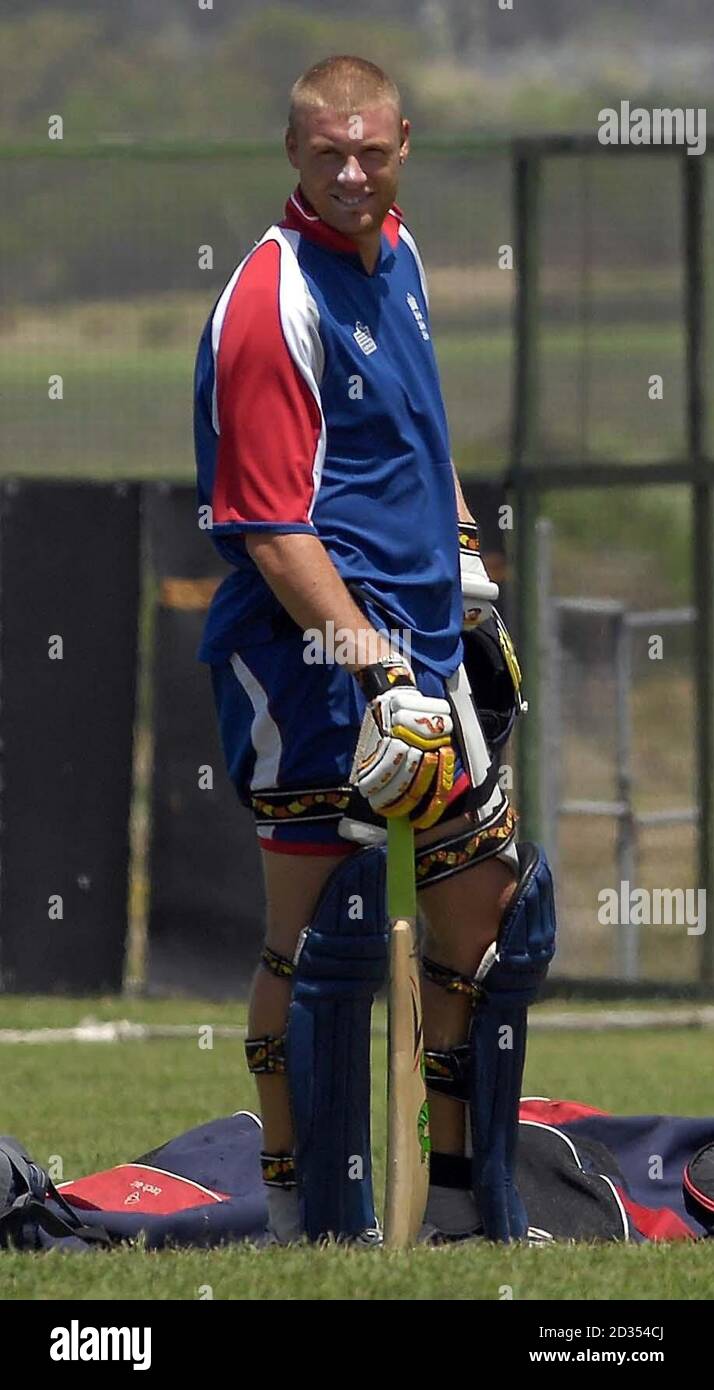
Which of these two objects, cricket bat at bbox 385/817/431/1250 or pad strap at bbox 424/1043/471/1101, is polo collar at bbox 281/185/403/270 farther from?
pad strap at bbox 424/1043/471/1101

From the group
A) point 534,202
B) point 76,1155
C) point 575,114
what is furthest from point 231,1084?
point 575,114

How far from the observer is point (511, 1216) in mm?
5664

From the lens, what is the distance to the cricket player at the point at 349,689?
5285mm

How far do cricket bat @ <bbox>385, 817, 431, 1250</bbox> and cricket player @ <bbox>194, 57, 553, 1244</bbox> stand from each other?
2.9 inches

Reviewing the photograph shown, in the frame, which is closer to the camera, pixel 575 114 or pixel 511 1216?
pixel 511 1216

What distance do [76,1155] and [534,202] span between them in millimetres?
5214

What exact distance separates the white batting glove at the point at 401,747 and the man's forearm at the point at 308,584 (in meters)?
0.07

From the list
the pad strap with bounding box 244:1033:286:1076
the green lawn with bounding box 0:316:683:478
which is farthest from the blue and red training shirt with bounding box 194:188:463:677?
the green lawn with bounding box 0:316:683:478

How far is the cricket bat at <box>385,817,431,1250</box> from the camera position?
5.36 m

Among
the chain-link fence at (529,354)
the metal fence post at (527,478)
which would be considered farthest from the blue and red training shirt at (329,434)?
the metal fence post at (527,478)
